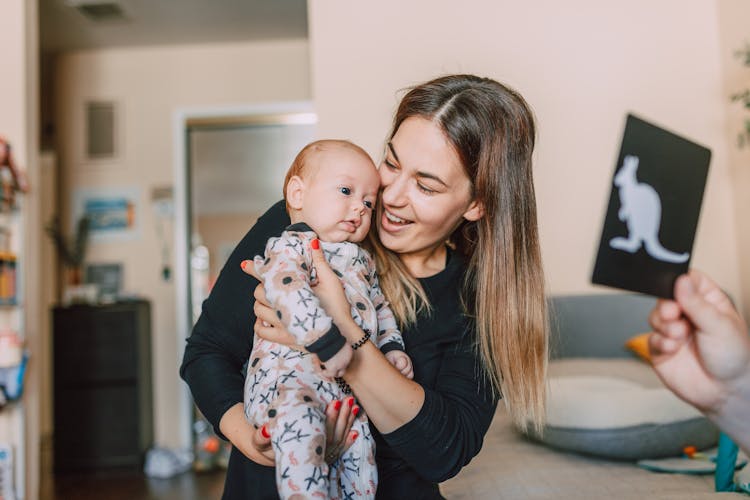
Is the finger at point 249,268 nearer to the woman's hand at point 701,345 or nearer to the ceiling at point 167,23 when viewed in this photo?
the woman's hand at point 701,345

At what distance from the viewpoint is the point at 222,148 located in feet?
17.6

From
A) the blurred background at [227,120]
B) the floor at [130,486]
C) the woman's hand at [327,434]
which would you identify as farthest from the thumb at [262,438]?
the floor at [130,486]

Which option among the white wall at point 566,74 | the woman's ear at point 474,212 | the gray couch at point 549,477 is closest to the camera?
the woman's ear at point 474,212

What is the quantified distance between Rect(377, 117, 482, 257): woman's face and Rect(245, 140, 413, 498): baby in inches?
1.9

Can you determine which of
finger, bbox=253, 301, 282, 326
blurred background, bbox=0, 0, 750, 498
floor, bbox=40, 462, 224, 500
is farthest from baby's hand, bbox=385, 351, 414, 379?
floor, bbox=40, 462, 224, 500

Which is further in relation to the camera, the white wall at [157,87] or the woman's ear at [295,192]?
the white wall at [157,87]

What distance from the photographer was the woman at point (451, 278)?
50.7 inches

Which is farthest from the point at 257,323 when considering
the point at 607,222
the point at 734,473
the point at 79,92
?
the point at 79,92

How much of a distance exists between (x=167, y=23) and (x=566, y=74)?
9.53 ft

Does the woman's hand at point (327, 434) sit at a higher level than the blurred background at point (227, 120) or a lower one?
lower

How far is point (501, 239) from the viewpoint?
1.38 metres

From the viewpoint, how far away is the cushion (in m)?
2.10

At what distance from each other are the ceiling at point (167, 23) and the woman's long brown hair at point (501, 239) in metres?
3.76

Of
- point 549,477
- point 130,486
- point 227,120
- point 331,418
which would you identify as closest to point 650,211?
point 331,418
